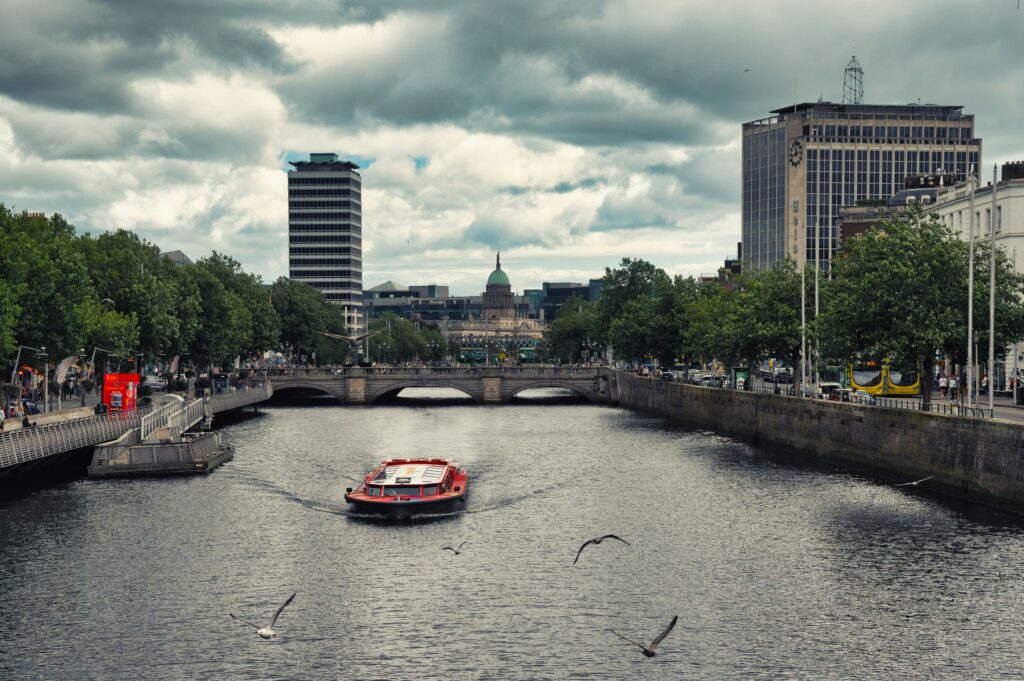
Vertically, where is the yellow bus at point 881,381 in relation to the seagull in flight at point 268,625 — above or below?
above

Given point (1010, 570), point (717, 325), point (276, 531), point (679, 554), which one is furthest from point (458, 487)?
point (717, 325)

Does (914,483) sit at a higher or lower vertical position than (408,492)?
higher

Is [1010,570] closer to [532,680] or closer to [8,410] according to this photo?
[532,680]

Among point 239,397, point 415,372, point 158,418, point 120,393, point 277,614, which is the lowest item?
point 277,614

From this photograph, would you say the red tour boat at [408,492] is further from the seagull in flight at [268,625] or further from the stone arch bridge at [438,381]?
the stone arch bridge at [438,381]

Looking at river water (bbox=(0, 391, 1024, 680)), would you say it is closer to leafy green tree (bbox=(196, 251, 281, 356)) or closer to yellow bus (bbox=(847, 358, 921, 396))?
yellow bus (bbox=(847, 358, 921, 396))

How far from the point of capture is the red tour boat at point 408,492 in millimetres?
69312

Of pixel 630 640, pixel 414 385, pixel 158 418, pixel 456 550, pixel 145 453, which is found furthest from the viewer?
pixel 414 385

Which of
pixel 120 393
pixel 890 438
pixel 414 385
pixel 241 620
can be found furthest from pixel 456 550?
pixel 414 385

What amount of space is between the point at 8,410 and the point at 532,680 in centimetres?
6836

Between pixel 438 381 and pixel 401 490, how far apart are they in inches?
4422

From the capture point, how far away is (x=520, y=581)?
5212 cm

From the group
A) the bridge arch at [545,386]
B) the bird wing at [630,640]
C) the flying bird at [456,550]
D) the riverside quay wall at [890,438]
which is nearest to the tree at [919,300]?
the riverside quay wall at [890,438]

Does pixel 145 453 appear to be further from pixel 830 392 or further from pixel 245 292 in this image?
pixel 245 292
